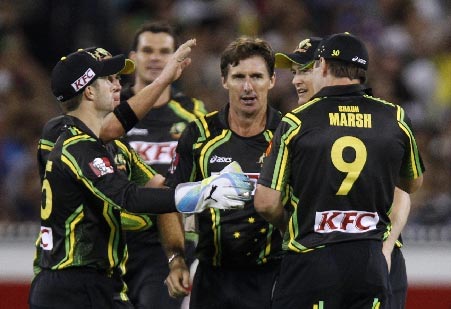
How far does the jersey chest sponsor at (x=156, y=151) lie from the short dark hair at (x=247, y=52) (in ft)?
4.18

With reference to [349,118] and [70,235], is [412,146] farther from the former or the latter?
[70,235]

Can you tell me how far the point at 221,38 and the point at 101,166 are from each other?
655 cm

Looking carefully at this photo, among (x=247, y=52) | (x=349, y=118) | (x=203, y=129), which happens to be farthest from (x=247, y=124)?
(x=349, y=118)

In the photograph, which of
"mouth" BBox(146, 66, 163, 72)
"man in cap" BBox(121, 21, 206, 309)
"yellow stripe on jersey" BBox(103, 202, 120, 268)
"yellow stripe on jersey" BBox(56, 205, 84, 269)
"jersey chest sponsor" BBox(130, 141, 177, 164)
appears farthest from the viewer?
"mouth" BBox(146, 66, 163, 72)

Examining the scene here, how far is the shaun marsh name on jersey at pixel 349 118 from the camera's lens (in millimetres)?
5570

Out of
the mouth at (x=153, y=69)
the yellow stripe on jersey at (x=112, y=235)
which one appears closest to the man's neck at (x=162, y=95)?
the mouth at (x=153, y=69)

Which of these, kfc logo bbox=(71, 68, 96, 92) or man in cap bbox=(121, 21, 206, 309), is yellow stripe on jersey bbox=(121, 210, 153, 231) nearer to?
man in cap bbox=(121, 21, 206, 309)

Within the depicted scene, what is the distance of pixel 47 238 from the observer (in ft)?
19.4

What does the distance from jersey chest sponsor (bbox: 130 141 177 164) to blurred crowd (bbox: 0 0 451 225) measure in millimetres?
3342

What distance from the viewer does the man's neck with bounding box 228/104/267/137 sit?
6.62 m

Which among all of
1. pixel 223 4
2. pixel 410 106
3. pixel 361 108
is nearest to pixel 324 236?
pixel 361 108

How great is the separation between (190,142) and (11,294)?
9.74ft

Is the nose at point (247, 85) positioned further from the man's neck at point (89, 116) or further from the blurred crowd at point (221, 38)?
the blurred crowd at point (221, 38)

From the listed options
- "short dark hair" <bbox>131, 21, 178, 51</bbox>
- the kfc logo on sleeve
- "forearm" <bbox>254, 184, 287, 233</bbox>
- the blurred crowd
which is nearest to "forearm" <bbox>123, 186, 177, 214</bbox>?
the kfc logo on sleeve
